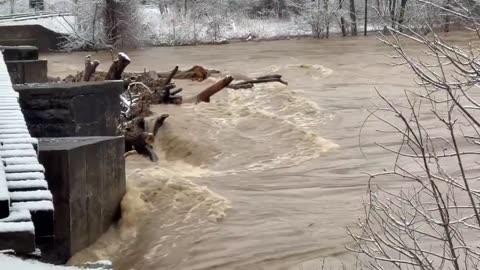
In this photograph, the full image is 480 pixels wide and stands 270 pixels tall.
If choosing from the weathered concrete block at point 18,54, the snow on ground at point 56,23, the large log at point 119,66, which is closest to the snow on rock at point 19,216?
the weathered concrete block at point 18,54

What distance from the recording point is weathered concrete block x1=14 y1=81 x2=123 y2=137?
11.2 metres

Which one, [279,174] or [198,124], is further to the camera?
[198,124]

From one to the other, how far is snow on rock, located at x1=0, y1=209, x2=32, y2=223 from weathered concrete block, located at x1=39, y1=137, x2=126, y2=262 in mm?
4332

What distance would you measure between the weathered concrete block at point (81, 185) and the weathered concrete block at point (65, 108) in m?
1.32

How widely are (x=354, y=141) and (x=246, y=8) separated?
3480cm

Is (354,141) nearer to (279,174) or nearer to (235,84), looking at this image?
(279,174)

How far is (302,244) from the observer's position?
33.3 feet

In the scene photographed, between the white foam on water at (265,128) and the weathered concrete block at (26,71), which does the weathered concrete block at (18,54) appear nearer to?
the weathered concrete block at (26,71)

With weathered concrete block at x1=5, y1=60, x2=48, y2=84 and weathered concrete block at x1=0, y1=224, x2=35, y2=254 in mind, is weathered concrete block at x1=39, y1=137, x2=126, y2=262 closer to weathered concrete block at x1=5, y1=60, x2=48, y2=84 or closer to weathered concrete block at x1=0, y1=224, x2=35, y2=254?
weathered concrete block at x1=0, y1=224, x2=35, y2=254

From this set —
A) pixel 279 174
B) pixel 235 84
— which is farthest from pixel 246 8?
pixel 279 174

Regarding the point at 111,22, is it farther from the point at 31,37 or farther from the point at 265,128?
the point at 265,128

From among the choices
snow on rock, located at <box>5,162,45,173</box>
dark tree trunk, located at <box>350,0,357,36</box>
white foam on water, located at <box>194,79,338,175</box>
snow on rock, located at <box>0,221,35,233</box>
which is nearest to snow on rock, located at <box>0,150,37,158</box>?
snow on rock, located at <box>5,162,45,173</box>

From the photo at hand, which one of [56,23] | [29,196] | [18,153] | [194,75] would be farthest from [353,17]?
[29,196]

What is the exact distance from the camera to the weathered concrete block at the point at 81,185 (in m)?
8.80
